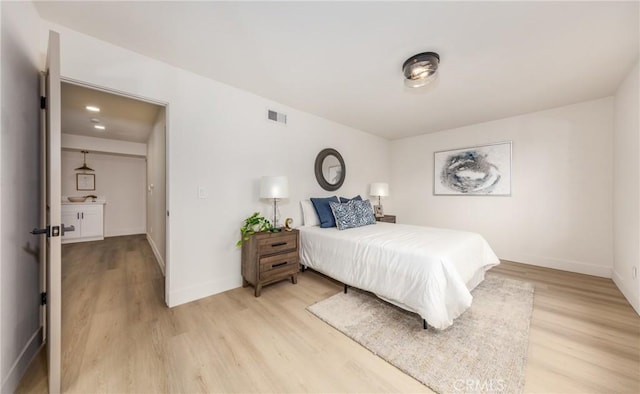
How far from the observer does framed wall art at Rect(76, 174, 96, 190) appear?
5.23 m

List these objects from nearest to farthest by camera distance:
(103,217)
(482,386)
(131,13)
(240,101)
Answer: (482,386), (131,13), (240,101), (103,217)

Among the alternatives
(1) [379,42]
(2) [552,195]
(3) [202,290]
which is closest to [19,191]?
(3) [202,290]

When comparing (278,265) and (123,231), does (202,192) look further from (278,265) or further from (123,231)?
(123,231)

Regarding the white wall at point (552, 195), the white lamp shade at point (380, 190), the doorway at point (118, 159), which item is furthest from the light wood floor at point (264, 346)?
the white lamp shade at point (380, 190)

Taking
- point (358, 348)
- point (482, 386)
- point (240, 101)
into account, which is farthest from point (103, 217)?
point (482, 386)

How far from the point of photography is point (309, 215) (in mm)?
3295

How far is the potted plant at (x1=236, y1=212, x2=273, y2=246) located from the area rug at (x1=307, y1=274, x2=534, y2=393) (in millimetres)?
1031

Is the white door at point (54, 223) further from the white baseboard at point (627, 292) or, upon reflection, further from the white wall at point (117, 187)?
the white wall at point (117, 187)

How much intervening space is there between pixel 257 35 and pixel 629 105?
3.78 meters

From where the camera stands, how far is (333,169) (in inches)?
152

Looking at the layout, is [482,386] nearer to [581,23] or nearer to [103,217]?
[581,23]

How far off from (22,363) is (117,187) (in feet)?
18.4

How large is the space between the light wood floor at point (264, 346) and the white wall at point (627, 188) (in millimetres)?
277

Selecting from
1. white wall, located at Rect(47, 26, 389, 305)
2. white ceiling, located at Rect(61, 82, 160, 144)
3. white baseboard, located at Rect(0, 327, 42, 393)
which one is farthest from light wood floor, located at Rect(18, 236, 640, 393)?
white ceiling, located at Rect(61, 82, 160, 144)
